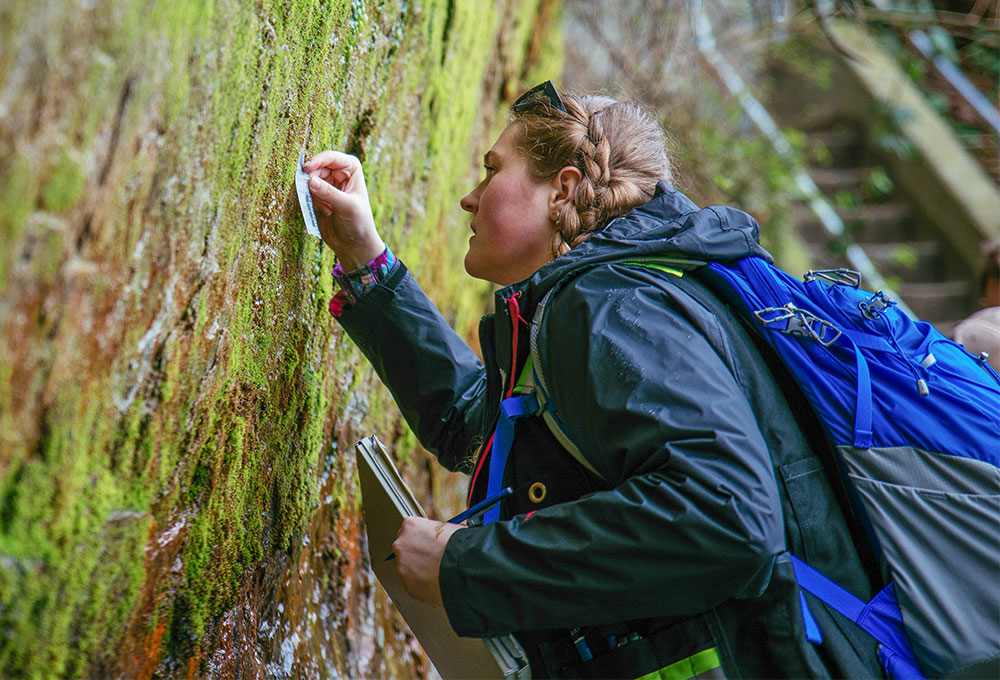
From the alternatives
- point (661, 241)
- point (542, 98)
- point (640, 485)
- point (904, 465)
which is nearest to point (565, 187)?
point (542, 98)

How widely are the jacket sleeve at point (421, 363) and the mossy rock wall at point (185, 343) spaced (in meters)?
0.15

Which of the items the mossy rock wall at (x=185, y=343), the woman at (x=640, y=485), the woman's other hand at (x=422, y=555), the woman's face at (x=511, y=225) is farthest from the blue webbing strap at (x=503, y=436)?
the mossy rock wall at (x=185, y=343)

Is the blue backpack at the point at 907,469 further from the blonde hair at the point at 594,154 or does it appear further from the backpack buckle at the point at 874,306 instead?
the blonde hair at the point at 594,154

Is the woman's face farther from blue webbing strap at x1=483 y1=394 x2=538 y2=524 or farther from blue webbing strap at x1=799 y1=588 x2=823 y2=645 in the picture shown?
blue webbing strap at x1=799 y1=588 x2=823 y2=645

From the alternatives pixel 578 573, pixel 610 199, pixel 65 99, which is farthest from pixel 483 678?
pixel 65 99

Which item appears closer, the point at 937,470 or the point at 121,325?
the point at 121,325

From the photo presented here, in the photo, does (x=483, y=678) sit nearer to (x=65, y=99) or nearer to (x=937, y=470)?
(x=937, y=470)

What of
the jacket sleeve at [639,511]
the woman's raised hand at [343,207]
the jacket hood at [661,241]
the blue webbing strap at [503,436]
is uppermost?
the woman's raised hand at [343,207]

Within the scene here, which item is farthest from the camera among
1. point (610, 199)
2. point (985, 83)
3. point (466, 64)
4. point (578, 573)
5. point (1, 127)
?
point (985, 83)

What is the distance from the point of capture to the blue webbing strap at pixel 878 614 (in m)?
1.56

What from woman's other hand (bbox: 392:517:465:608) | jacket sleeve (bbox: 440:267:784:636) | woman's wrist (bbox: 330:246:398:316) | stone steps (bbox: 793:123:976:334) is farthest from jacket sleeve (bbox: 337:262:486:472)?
stone steps (bbox: 793:123:976:334)

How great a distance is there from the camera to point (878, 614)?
157 cm

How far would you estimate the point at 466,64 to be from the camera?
340 centimetres

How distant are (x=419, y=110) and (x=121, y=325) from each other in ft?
5.76
